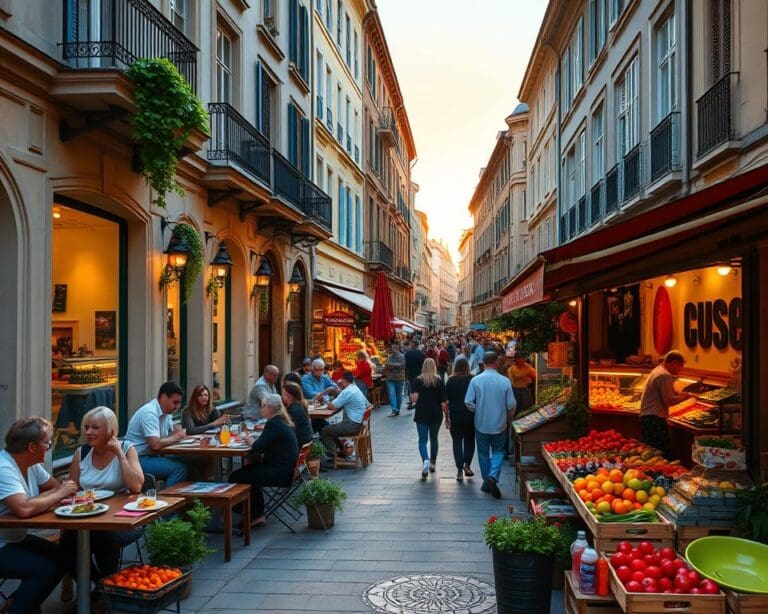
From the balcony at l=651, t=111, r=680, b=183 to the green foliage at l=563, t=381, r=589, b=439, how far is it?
212 inches

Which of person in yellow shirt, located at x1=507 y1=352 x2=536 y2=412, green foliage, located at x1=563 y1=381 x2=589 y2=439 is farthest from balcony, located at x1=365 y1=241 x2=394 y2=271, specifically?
green foliage, located at x1=563 y1=381 x2=589 y2=439

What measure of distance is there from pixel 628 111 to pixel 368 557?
13853mm

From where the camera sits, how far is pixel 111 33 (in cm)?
871

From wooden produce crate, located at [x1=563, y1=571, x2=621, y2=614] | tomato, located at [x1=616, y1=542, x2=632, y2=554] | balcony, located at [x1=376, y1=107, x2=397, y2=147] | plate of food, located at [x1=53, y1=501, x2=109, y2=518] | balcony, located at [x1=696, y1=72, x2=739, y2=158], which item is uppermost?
balcony, located at [x1=376, y1=107, x2=397, y2=147]

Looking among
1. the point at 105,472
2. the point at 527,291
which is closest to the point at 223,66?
the point at 527,291

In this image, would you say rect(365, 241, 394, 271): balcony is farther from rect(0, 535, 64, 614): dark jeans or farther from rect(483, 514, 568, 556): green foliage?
rect(0, 535, 64, 614): dark jeans

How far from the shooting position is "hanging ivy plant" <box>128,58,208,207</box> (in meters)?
8.59

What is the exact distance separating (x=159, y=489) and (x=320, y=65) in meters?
18.6

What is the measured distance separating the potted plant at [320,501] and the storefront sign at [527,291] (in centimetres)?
301

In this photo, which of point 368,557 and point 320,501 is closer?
point 368,557

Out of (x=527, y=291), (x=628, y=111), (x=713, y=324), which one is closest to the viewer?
(x=527, y=291)

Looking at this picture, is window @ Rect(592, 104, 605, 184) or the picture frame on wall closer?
the picture frame on wall

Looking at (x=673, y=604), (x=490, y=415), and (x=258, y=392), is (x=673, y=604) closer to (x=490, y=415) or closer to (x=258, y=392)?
(x=490, y=415)

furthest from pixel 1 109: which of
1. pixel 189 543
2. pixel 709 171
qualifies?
pixel 709 171
